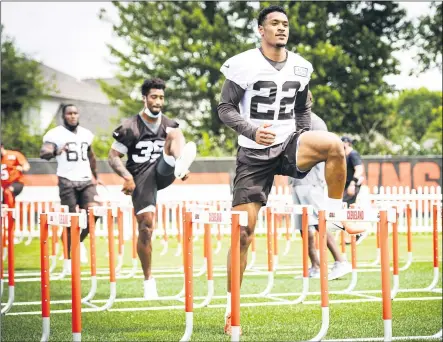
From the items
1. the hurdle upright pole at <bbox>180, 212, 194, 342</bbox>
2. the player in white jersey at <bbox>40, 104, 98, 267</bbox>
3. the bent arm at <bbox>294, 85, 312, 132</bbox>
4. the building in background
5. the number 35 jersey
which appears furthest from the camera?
the building in background

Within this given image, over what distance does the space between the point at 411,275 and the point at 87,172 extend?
16.4 feet

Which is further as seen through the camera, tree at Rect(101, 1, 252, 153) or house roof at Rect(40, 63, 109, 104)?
house roof at Rect(40, 63, 109, 104)

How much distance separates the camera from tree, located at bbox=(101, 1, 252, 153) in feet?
144

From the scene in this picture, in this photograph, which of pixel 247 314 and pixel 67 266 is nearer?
pixel 247 314

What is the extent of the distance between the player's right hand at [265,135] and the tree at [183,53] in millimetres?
35636

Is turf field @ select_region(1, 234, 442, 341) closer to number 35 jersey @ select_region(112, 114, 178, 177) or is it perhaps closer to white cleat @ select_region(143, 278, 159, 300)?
white cleat @ select_region(143, 278, 159, 300)

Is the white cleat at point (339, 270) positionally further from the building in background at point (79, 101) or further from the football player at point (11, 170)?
the building in background at point (79, 101)

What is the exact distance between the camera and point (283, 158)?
7.58 m

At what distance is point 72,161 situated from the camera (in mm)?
14312

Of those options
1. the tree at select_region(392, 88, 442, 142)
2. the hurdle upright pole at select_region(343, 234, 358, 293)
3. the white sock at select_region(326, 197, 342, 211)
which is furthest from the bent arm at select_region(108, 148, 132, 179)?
the tree at select_region(392, 88, 442, 142)

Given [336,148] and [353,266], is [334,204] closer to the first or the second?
[336,148]

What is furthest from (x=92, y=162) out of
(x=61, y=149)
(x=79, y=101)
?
(x=79, y=101)

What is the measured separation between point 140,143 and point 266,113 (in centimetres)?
324

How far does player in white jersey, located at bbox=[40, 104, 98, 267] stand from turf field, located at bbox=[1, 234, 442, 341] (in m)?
1.25
